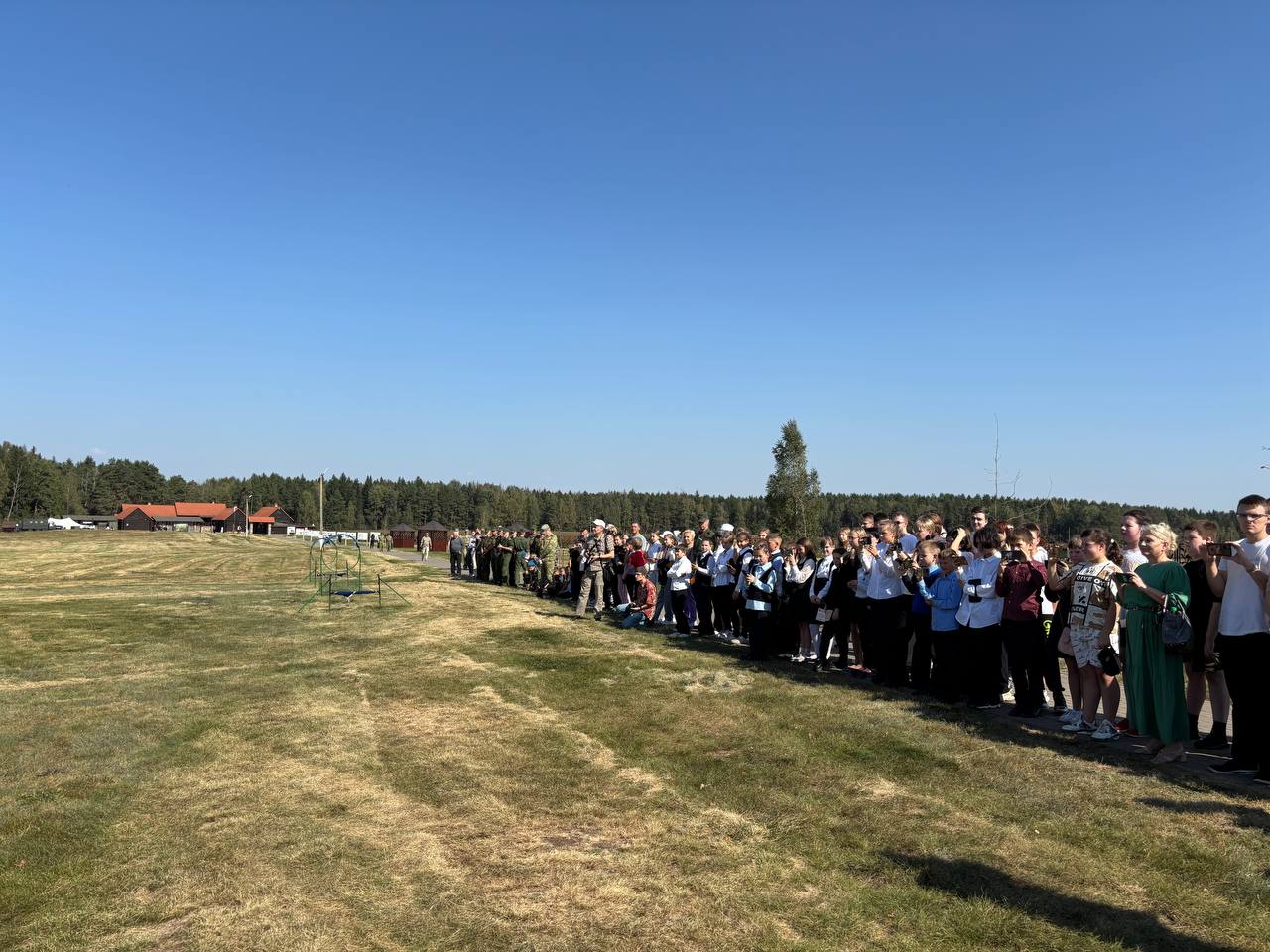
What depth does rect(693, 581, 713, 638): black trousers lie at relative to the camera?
15812 mm

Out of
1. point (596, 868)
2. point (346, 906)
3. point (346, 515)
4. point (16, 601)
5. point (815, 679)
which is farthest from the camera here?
point (346, 515)

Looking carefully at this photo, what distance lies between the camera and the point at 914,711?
29.9 ft

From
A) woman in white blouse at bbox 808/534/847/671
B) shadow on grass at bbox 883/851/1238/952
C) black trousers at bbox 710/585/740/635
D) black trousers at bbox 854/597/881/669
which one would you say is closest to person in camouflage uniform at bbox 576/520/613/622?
black trousers at bbox 710/585/740/635

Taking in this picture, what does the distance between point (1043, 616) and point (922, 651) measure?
1.58 metres

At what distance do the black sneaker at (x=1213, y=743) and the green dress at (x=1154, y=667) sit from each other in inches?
18.2

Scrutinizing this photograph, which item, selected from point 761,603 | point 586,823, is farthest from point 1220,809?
point 761,603

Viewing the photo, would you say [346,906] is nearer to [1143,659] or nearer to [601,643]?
[1143,659]

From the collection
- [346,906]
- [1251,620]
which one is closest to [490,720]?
[346,906]

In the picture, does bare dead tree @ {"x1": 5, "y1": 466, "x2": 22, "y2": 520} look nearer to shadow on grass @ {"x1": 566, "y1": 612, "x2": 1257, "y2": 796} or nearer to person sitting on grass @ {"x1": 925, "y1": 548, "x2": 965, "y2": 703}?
shadow on grass @ {"x1": 566, "y1": 612, "x2": 1257, "y2": 796}

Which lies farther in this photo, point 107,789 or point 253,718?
point 253,718

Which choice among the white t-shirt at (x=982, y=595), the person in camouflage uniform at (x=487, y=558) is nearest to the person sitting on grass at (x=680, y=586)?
the white t-shirt at (x=982, y=595)

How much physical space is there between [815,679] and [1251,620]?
5.34m

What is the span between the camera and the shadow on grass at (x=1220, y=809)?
5707 millimetres

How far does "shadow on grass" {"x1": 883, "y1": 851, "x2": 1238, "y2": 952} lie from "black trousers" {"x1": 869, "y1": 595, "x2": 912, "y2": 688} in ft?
18.5
